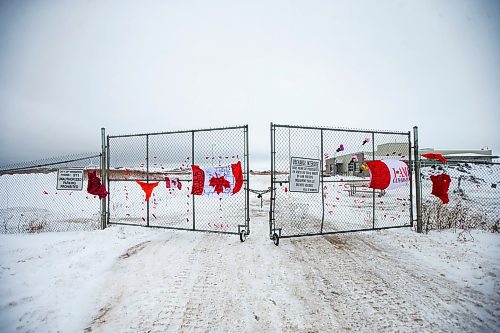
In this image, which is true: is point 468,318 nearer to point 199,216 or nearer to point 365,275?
Result: point 365,275

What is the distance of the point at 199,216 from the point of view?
9.20 m

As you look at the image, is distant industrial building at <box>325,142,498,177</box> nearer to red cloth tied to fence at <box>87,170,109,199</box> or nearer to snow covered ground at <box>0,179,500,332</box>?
snow covered ground at <box>0,179,500,332</box>

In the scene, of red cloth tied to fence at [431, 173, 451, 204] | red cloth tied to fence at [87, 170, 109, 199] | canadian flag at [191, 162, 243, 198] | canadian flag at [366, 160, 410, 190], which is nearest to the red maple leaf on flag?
canadian flag at [191, 162, 243, 198]

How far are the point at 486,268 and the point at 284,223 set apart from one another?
5100mm

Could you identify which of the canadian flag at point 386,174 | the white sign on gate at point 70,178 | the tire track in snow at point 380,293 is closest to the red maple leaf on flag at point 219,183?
the tire track in snow at point 380,293

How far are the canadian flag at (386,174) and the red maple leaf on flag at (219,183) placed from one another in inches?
162

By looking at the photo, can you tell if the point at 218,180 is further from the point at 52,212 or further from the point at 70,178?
the point at 52,212

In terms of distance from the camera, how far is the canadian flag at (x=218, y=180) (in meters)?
5.90

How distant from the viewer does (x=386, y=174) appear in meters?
6.23

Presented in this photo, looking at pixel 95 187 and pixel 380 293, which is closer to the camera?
pixel 380 293

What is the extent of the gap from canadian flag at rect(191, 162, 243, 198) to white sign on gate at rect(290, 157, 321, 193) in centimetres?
143

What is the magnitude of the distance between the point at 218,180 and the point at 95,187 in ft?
13.7

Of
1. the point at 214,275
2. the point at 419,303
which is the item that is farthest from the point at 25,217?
the point at 419,303

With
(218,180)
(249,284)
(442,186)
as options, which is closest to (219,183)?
(218,180)
